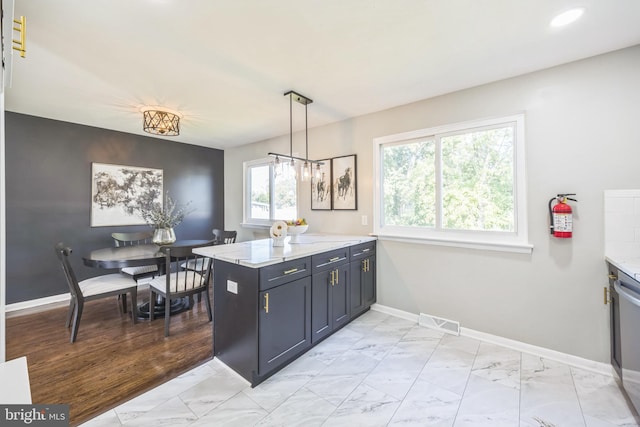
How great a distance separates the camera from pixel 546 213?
91.0 inches

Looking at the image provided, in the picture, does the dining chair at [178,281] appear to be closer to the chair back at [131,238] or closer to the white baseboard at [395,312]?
the chair back at [131,238]

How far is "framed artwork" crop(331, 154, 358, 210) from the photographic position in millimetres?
3521

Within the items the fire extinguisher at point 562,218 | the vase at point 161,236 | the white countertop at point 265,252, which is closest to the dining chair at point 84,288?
the vase at point 161,236

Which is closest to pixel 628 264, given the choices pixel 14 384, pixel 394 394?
pixel 394 394

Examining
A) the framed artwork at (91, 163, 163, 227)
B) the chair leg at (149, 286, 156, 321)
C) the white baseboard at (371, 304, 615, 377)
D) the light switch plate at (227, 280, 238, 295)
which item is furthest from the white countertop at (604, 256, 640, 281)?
the framed artwork at (91, 163, 163, 227)

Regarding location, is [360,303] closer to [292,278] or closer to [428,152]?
[292,278]

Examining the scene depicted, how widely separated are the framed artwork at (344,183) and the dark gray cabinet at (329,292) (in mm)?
906

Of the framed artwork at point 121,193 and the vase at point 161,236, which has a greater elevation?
the framed artwork at point 121,193

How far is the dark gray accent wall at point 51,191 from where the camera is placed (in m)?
3.35

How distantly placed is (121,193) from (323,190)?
310 centimetres

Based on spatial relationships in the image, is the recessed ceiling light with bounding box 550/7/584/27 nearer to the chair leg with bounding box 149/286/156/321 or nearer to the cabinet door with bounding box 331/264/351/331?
the cabinet door with bounding box 331/264/351/331

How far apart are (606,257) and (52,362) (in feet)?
14.7

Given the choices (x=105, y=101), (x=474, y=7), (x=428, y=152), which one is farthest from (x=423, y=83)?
(x=105, y=101)

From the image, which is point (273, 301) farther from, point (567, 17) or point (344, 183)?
point (567, 17)
